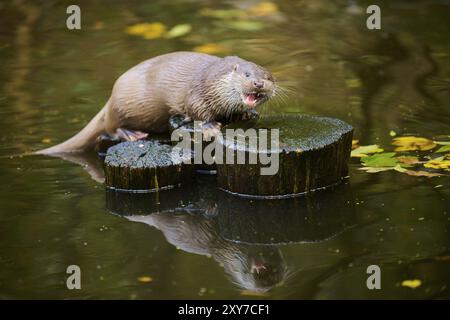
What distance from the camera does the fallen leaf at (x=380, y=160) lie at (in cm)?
560

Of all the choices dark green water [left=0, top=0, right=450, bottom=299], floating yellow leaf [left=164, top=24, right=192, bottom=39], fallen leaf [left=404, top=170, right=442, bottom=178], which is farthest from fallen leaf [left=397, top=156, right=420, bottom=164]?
floating yellow leaf [left=164, top=24, right=192, bottom=39]

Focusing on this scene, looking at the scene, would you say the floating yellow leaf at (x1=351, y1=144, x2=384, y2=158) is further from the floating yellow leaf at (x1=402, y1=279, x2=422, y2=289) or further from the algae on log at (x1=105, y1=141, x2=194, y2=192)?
the floating yellow leaf at (x1=402, y1=279, x2=422, y2=289)

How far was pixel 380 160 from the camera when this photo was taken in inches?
223

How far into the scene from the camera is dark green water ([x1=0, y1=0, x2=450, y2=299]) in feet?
13.9

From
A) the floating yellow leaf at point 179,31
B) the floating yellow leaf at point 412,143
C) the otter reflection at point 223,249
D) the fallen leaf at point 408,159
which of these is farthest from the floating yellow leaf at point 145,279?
the floating yellow leaf at point 179,31

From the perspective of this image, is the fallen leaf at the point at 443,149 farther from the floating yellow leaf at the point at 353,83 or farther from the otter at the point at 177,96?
the floating yellow leaf at the point at 353,83

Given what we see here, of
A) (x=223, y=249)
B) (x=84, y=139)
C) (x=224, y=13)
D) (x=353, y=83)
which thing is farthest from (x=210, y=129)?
(x=224, y=13)

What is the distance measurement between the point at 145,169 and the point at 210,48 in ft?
10.6

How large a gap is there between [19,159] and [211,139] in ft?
4.76

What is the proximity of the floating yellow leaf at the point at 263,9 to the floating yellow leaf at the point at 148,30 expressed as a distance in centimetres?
111

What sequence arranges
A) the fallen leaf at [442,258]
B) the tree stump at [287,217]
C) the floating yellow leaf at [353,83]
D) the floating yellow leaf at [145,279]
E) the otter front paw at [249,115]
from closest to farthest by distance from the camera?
the floating yellow leaf at [145,279]
the fallen leaf at [442,258]
the tree stump at [287,217]
the otter front paw at [249,115]
the floating yellow leaf at [353,83]

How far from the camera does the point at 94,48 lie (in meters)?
8.62

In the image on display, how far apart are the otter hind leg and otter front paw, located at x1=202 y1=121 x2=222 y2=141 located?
555 millimetres

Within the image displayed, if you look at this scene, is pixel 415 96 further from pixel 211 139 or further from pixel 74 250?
pixel 74 250
